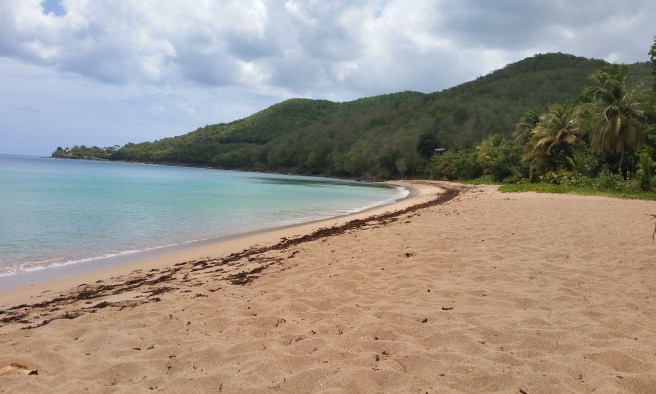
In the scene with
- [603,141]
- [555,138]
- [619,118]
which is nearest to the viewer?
[619,118]

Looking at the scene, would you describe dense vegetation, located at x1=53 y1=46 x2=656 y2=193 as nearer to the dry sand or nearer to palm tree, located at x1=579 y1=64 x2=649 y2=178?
palm tree, located at x1=579 y1=64 x2=649 y2=178

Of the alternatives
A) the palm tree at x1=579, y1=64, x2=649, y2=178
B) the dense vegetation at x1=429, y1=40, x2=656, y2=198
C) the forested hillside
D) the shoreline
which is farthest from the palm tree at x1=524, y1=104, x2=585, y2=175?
the forested hillside

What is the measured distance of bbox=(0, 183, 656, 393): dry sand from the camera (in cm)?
322

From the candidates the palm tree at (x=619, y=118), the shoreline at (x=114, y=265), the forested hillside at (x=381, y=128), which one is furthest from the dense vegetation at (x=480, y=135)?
the shoreline at (x=114, y=265)

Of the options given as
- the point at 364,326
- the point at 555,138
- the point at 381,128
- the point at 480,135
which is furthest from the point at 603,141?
the point at 381,128

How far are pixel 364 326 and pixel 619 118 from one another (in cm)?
2800

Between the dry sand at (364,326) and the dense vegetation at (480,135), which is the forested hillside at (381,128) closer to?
the dense vegetation at (480,135)

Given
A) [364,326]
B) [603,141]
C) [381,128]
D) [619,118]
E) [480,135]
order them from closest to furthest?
[364,326] < [619,118] < [603,141] < [480,135] < [381,128]

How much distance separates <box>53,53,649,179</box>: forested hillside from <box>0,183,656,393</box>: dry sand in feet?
224

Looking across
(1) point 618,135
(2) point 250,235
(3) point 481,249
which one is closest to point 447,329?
(3) point 481,249

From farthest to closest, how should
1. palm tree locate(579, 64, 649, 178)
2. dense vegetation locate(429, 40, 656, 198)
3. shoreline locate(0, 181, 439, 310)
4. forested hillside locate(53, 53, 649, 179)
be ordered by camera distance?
forested hillside locate(53, 53, 649, 179) → palm tree locate(579, 64, 649, 178) → dense vegetation locate(429, 40, 656, 198) → shoreline locate(0, 181, 439, 310)

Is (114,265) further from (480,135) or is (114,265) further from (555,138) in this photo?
(480,135)

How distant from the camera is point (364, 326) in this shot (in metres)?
4.16

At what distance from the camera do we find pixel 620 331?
394cm
